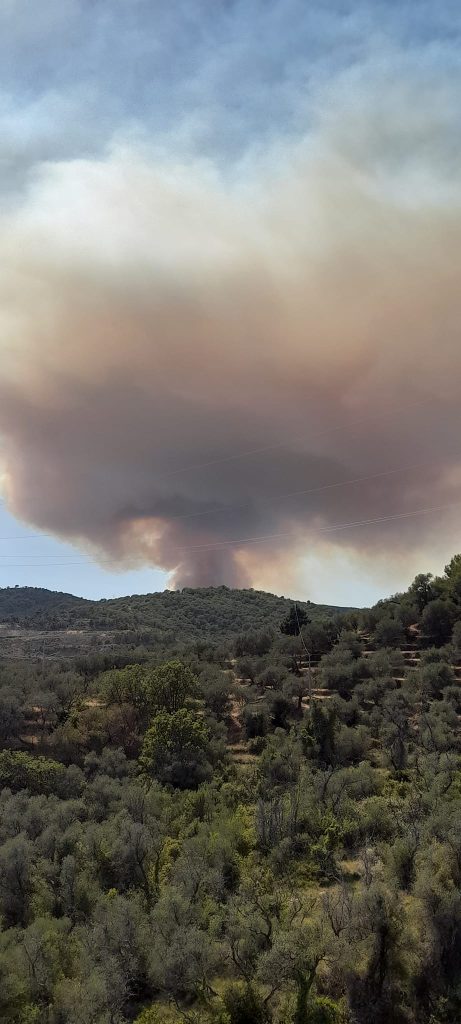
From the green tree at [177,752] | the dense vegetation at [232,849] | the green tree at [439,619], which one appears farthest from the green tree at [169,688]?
the green tree at [439,619]

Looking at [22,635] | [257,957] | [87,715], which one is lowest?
[257,957]

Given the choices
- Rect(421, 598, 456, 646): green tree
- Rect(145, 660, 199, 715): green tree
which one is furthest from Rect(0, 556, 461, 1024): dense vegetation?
Rect(421, 598, 456, 646): green tree

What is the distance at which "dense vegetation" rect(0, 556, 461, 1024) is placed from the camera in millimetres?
28172

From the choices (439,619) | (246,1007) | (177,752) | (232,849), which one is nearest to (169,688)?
(177,752)

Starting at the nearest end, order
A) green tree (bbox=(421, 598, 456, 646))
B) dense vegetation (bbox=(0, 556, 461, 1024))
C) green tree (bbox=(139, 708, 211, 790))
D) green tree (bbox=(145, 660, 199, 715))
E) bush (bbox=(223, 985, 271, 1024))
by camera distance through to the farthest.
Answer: bush (bbox=(223, 985, 271, 1024)), dense vegetation (bbox=(0, 556, 461, 1024)), green tree (bbox=(139, 708, 211, 790)), green tree (bbox=(145, 660, 199, 715)), green tree (bbox=(421, 598, 456, 646))

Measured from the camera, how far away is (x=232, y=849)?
42.1 meters

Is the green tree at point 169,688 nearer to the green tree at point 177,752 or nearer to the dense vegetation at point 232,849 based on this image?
the dense vegetation at point 232,849

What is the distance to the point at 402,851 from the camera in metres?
35.5

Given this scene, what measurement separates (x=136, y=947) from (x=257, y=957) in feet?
21.6

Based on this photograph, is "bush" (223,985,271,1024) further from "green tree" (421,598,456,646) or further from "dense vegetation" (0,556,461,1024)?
"green tree" (421,598,456,646)

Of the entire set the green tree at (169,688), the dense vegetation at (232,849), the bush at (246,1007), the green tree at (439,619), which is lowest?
the bush at (246,1007)

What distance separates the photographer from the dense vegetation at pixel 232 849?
28172 millimetres

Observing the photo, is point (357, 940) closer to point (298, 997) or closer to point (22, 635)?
point (298, 997)

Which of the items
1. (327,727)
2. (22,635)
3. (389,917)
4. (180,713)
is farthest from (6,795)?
(22,635)
